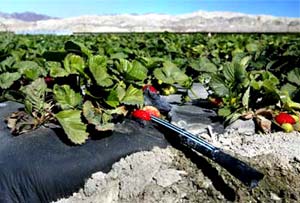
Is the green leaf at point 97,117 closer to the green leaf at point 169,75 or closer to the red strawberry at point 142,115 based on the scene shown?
the red strawberry at point 142,115

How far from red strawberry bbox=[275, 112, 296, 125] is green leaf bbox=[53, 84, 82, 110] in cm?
134

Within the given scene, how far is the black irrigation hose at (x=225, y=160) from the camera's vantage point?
2.18 metres

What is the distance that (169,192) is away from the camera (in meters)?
2.32

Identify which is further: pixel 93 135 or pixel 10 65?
pixel 10 65

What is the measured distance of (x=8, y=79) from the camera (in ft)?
10.0

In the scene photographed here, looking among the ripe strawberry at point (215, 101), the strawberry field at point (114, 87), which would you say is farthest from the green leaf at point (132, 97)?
the ripe strawberry at point (215, 101)

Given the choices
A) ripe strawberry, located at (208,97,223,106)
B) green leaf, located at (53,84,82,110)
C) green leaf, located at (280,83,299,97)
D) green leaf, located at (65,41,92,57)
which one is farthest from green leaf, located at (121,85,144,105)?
green leaf, located at (280,83,299,97)

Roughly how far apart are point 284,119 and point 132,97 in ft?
3.45

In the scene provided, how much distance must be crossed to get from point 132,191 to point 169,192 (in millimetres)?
197

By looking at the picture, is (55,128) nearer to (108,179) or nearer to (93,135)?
(93,135)

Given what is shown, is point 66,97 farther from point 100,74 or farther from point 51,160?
point 51,160

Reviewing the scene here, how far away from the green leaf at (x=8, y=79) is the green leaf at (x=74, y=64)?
1.59ft

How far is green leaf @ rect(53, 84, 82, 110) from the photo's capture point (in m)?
2.58

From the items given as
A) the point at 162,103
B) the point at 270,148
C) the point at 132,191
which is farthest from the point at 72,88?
the point at 270,148
